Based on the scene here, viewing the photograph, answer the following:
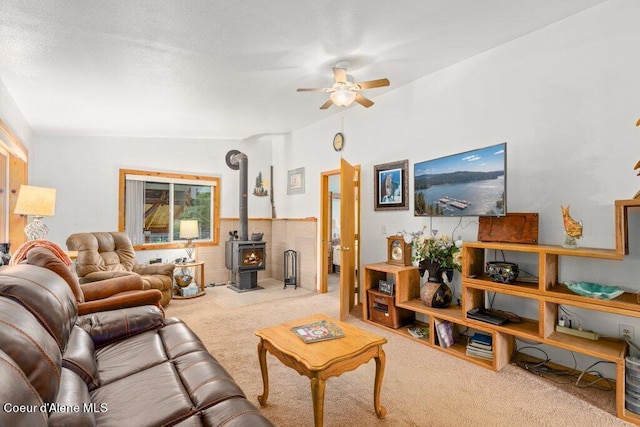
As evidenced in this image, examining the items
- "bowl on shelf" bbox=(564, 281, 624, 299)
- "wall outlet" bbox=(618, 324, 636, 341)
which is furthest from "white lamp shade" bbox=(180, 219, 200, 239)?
"wall outlet" bbox=(618, 324, 636, 341)

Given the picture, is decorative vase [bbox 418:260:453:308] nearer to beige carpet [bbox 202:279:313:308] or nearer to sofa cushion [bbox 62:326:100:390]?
beige carpet [bbox 202:279:313:308]

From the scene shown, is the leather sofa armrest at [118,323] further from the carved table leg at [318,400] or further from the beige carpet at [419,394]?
the carved table leg at [318,400]

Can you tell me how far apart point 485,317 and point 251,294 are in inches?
136

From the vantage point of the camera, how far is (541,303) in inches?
90.3

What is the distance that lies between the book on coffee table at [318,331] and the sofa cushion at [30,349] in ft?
3.93

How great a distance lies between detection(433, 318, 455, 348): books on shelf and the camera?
2.90 metres

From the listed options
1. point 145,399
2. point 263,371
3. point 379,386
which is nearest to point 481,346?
point 379,386

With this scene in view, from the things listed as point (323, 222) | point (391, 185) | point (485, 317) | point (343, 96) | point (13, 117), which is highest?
point (343, 96)

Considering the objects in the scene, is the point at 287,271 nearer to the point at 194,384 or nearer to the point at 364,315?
the point at 364,315

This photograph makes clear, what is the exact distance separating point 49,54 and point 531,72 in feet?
13.1

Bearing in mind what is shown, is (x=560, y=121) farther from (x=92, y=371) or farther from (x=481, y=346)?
(x=92, y=371)

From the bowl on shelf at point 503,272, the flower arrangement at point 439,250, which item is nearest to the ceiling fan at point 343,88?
the flower arrangement at point 439,250

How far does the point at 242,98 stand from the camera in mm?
3787

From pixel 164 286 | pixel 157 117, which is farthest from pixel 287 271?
pixel 157 117
